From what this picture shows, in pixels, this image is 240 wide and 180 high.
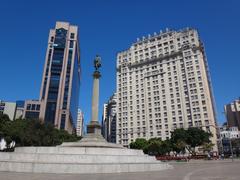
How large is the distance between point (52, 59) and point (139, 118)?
72805mm

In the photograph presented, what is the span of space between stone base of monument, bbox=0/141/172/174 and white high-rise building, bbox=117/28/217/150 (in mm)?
78994

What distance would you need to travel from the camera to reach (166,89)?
103250 mm

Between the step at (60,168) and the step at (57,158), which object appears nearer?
the step at (60,168)

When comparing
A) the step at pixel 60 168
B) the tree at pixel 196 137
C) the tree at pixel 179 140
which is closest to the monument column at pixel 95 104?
the step at pixel 60 168

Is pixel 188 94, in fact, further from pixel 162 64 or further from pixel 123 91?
pixel 123 91

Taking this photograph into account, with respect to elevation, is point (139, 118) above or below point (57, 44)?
below

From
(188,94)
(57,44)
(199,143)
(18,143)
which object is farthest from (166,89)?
(57,44)

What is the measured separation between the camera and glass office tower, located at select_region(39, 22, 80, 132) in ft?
417

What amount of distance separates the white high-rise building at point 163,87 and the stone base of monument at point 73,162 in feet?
259

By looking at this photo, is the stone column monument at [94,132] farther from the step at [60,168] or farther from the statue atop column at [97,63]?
the step at [60,168]

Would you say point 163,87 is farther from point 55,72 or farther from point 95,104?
point 95,104

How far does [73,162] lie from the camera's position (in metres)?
15.9

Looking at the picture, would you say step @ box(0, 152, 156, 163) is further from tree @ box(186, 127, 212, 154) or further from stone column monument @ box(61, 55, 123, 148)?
tree @ box(186, 127, 212, 154)

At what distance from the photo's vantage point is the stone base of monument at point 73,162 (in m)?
14.2
